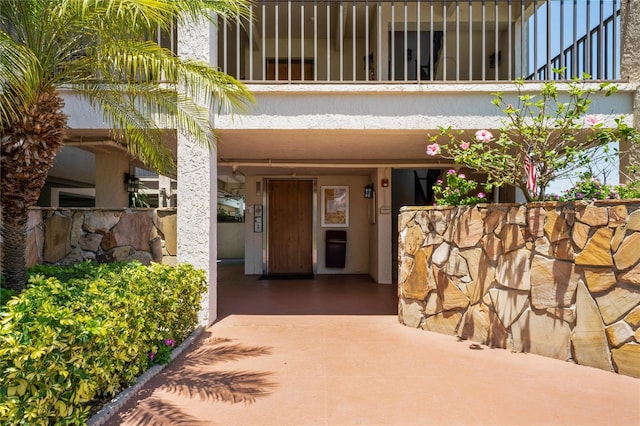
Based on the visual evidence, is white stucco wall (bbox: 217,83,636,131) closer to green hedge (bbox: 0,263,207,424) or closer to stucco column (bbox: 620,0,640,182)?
stucco column (bbox: 620,0,640,182)

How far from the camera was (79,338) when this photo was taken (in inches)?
96.0

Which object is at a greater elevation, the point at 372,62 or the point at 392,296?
the point at 372,62

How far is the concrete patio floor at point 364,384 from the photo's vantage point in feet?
9.76

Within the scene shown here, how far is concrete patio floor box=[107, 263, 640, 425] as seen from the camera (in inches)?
117

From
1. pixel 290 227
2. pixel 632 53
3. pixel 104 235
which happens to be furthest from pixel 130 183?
pixel 632 53

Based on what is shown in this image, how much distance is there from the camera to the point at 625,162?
17.7 feet

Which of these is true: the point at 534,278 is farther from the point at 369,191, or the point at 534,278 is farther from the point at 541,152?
the point at 369,191

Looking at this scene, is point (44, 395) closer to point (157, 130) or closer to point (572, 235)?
point (157, 130)

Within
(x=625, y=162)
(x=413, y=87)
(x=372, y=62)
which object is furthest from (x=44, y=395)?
(x=372, y=62)

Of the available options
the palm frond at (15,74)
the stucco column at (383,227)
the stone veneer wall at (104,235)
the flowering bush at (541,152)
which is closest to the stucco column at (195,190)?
the stone veneer wall at (104,235)

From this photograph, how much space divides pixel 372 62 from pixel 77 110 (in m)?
6.13

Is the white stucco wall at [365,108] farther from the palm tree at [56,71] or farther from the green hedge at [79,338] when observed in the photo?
the green hedge at [79,338]

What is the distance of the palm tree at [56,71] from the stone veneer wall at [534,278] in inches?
128

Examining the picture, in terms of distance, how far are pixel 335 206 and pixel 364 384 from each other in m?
7.12
